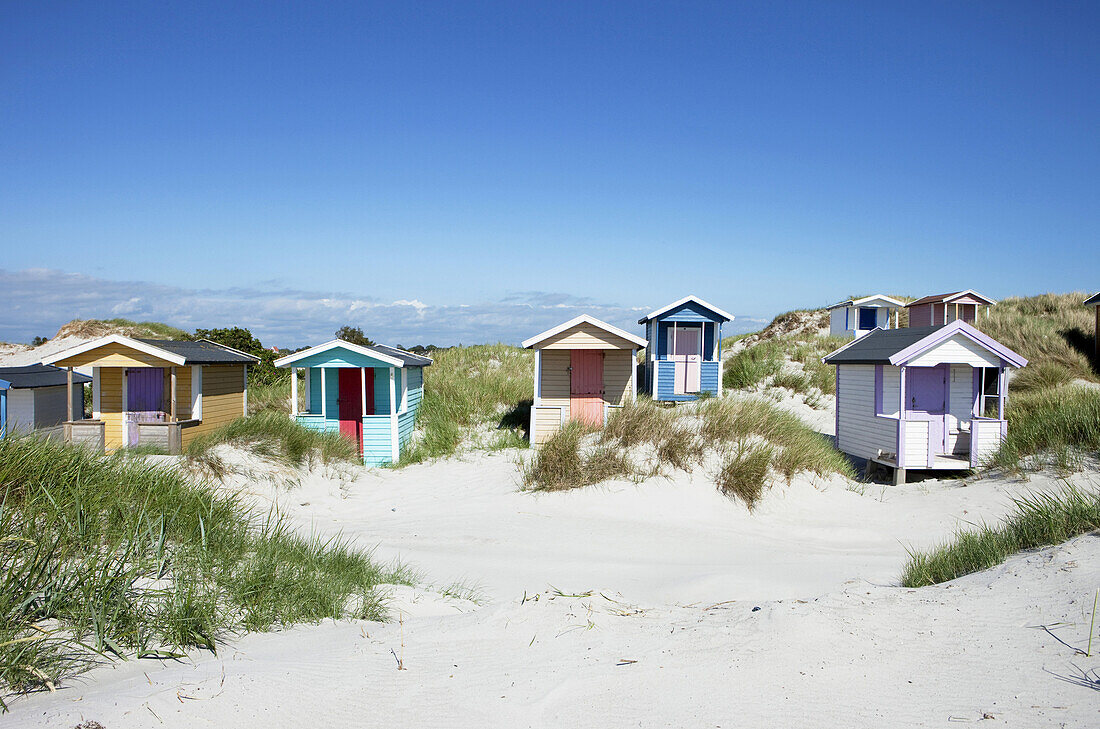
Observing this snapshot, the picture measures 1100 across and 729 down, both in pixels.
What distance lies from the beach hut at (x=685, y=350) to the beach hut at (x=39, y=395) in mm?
17175

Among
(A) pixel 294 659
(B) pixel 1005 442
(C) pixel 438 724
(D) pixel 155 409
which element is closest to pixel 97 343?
(D) pixel 155 409

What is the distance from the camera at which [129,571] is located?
429 cm

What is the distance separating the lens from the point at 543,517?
12281mm

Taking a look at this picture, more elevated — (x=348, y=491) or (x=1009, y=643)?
(x=1009, y=643)

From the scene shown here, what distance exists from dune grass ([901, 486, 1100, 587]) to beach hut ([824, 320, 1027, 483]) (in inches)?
335

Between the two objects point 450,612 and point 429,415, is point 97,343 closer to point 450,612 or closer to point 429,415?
point 429,415

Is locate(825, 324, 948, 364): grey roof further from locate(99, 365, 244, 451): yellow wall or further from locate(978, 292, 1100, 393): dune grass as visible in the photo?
locate(99, 365, 244, 451): yellow wall

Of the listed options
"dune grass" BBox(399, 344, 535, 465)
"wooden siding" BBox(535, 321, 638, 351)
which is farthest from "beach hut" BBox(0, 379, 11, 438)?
"wooden siding" BBox(535, 321, 638, 351)

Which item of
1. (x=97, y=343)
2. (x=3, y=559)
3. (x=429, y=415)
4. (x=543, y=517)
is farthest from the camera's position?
(x=429, y=415)

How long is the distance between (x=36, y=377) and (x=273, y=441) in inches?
351

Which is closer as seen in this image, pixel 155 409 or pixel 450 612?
pixel 450 612

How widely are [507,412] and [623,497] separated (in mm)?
7862

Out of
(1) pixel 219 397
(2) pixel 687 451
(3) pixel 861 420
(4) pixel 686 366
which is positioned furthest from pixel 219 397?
(3) pixel 861 420

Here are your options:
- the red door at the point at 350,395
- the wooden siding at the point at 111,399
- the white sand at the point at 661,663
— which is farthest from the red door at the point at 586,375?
the wooden siding at the point at 111,399
